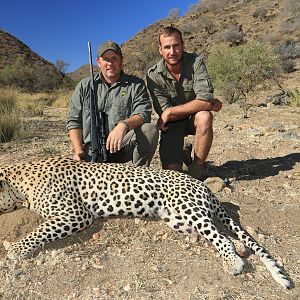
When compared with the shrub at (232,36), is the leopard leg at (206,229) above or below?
below

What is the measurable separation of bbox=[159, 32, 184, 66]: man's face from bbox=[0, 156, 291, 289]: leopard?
1.95 metres

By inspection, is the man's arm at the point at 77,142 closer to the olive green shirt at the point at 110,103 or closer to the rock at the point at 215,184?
the olive green shirt at the point at 110,103

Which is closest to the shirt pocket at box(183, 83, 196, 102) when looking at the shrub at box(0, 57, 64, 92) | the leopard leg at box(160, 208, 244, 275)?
the leopard leg at box(160, 208, 244, 275)

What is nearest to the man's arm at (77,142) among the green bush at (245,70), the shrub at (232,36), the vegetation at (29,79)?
the green bush at (245,70)

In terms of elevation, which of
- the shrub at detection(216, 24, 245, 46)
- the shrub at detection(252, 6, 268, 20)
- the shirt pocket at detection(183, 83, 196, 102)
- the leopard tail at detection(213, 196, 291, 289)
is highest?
the shrub at detection(252, 6, 268, 20)

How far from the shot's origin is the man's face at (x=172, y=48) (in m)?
5.74

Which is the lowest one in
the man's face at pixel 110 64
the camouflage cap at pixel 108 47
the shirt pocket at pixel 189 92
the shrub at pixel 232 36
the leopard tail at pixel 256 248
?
the leopard tail at pixel 256 248

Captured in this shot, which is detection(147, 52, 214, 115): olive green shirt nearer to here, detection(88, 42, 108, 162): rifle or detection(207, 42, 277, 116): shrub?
detection(88, 42, 108, 162): rifle

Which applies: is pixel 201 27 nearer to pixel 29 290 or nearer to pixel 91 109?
pixel 91 109

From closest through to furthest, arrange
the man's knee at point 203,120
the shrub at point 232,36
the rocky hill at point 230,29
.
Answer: the man's knee at point 203,120 → the rocky hill at point 230,29 → the shrub at point 232,36

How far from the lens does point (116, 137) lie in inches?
198

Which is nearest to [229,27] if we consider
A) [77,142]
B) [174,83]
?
[174,83]

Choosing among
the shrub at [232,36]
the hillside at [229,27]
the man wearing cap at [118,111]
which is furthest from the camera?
the shrub at [232,36]

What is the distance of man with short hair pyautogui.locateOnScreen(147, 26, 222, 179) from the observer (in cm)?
582
